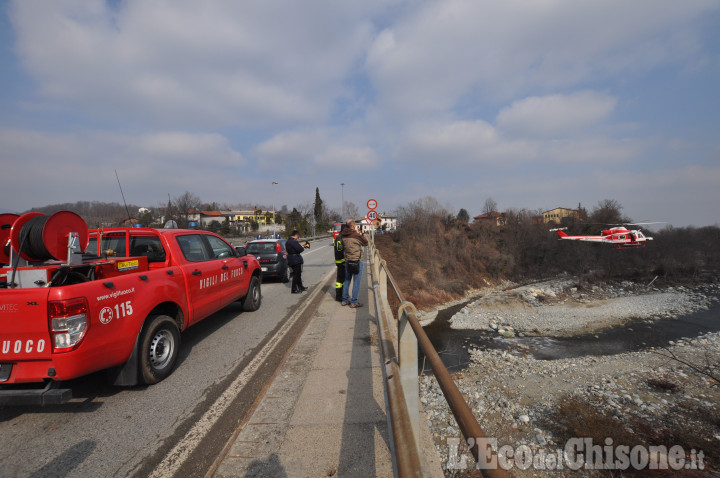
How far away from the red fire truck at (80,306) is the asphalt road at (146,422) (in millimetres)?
319

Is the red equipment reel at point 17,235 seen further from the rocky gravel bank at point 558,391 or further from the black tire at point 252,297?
the rocky gravel bank at point 558,391

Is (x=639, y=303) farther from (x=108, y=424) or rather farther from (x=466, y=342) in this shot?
Answer: (x=108, y=424)

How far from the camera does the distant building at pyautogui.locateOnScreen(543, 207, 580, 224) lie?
175ft

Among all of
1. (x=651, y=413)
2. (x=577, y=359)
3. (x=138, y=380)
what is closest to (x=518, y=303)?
(x=577, y=359)

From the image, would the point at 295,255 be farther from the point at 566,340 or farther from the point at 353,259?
the point at 566,340

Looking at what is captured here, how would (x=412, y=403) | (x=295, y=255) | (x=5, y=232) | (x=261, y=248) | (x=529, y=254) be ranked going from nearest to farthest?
(x=412, y=403), (x=5, y=232), (x=295, y=255), (x=261, y=248), (x=529, y=254)

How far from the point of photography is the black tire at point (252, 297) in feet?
24.4

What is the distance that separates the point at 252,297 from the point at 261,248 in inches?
205

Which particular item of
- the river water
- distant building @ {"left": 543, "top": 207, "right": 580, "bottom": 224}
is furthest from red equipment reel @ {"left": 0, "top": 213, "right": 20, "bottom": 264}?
distant building @ {"left": 543, "top": 207, "right": 580, "bottom": 224}

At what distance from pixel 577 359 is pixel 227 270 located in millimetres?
15847

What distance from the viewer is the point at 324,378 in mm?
4016

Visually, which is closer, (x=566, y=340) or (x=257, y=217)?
(x=566, y=340)

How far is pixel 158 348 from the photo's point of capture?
13.6 ft

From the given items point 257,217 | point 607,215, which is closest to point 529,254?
point 607,215
